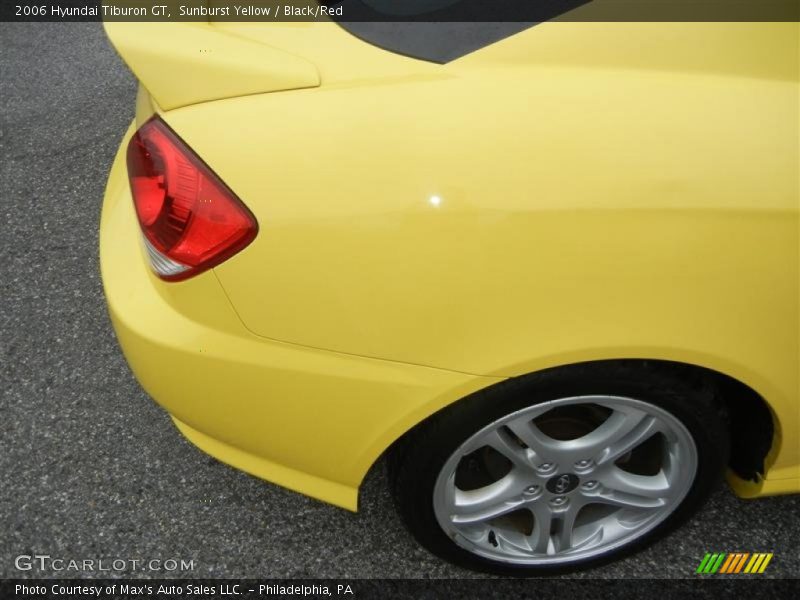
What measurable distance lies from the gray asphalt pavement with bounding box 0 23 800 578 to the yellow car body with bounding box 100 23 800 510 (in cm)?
65

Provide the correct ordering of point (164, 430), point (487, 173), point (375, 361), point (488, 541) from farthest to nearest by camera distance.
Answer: point (164, 430), point (488, 541), point (375, 361), point (487, 173)

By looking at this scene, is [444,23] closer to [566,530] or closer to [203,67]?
[203,67]

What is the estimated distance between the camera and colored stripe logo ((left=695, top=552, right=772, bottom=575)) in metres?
1.94

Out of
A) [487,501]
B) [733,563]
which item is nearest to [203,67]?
[487,501]

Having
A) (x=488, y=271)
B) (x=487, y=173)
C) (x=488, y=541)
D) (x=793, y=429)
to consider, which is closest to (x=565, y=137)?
(x=487, y=173)

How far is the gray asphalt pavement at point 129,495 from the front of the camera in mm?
1983

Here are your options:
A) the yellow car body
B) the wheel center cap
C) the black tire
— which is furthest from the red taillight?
the wheel center cap

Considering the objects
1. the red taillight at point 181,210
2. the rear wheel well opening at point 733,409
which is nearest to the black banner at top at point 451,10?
the red taillight at point 181,210

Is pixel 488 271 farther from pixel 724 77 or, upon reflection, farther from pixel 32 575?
pixel 32 575

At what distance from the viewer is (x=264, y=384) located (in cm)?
150

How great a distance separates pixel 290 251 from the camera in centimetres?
136

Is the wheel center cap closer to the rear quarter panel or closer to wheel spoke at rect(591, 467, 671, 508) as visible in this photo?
wheel spoke at rect(591, 467, 671, 508)

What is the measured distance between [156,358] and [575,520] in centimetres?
105

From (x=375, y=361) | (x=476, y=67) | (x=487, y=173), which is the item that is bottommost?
(x=375, y=361)
